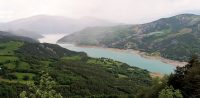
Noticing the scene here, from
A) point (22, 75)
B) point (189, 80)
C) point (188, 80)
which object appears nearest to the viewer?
point (189, 80)

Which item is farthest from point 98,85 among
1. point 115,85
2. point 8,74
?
point 8,74

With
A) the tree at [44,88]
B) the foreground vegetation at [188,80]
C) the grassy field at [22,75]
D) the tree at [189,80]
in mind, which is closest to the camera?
the tree at [44,88]

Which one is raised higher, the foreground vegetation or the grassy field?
the foreground vegetation

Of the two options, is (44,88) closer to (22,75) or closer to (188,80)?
(188,80)

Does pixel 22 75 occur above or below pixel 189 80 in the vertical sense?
below

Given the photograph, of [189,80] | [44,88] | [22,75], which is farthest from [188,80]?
[22,75]

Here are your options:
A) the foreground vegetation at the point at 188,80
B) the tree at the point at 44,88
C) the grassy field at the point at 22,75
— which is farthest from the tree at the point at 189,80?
the grassy field at the point at 22,75

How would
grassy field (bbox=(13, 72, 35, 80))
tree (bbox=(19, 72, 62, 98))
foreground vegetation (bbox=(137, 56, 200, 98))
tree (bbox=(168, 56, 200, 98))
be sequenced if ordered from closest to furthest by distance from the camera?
tree (bbox=(19, 72, 62, 98)) → foreground vegetation (bbox=(137, 56, 200, 98)) → tree (bbox=(168, 56, 200, 98)) → grassy field (bbox=(13, 72, 35, 80))

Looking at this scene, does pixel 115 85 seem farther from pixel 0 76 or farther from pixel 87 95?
pixel 0 76

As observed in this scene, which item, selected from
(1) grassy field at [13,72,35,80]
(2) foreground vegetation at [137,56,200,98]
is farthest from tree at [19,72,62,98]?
(1) grassy field at [13,72,35,80]

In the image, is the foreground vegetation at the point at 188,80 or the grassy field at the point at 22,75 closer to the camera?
the foreground vegetation at the point at 188,80

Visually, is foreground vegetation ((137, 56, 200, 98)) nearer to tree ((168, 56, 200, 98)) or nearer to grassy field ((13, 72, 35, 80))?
tree ((168, 56, 200, 98))

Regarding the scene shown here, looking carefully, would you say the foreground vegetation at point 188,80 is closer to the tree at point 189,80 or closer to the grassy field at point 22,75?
the tree at point 189,80
